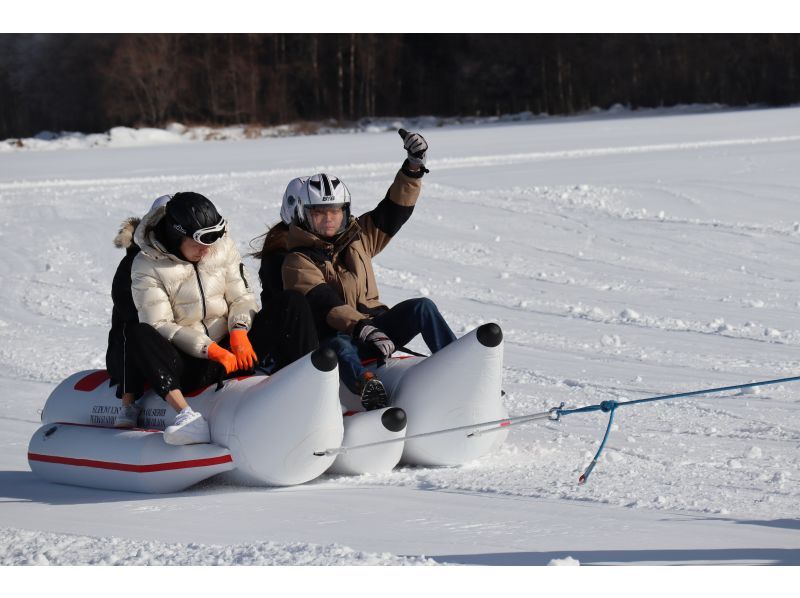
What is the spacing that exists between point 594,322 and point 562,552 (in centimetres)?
480

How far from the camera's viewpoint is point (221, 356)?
4996 millimetres

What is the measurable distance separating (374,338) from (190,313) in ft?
2.64

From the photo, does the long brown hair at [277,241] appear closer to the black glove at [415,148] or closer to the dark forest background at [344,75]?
the black glove at [415,148]

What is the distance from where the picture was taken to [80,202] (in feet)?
44.7

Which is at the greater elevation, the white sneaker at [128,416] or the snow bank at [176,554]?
the white sneaker at [128,416]

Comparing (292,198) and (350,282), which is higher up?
(292,198)

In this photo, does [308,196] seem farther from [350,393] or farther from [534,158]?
[534,158]

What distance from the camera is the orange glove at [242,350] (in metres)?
5.08

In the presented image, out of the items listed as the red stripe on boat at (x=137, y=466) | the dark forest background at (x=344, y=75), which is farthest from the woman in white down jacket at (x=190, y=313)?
the dark forest background at (x=344, y=75)

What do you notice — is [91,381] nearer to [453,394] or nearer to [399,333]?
[399,333]

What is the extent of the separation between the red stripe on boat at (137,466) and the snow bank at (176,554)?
76 cm

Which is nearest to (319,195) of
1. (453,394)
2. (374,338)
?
(374,338)

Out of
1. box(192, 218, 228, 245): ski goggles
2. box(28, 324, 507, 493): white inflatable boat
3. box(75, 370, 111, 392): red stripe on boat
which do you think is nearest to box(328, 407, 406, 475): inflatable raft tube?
box(28, 324, 507, 493): white inflatable boat

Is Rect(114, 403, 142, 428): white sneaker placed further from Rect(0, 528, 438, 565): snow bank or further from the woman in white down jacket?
Rect(0, 528, 438, 565): snow bank
